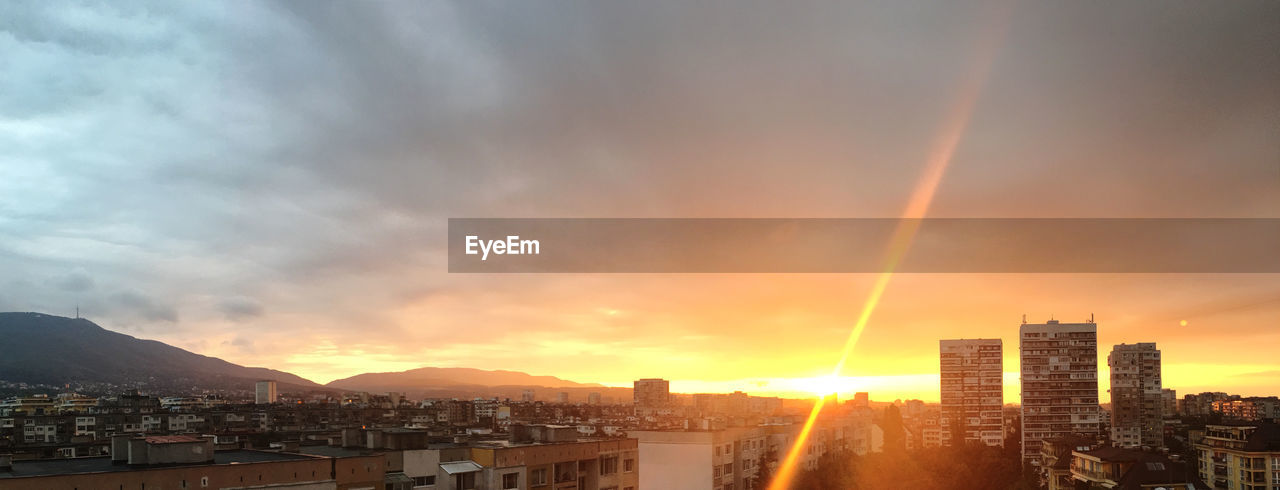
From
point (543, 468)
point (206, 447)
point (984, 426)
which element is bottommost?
point (984, 426)

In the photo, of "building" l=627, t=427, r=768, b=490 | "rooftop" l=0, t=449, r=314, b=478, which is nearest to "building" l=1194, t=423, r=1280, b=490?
"building" l=627, t=427, r=768, b=490

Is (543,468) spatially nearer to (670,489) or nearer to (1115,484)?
(670,489)

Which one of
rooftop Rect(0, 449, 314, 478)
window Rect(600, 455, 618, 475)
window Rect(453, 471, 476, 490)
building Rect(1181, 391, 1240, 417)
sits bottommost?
building Rect(1181, 391, 1240, 417)

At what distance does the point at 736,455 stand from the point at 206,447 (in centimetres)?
2249

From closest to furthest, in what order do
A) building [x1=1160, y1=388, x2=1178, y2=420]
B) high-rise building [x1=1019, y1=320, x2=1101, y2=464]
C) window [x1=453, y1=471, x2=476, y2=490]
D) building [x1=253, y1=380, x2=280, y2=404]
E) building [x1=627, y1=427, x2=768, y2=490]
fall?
1. window [x1=453, y1=471, x2=476, y2=490]
2. building [x1=627, y1=427, x2=768, y2=490]
3. high-rise building [x1=1019, y1=320, x2=1101, y2=464]
4. building [x1=1160, y1=388, x2=1178, y2=420]
5. building [x1=253, y1=380, x2=280, y2=404]

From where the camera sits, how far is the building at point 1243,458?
42.5 meters

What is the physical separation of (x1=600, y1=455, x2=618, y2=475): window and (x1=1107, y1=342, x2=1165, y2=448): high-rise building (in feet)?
196

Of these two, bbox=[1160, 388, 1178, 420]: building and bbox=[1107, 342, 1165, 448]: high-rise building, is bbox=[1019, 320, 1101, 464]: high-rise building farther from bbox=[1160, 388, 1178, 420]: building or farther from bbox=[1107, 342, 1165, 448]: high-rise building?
bbox=[1160, 388, 1178, 420]: building

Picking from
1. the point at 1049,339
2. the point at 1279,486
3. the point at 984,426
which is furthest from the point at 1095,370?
the point at 1279,486

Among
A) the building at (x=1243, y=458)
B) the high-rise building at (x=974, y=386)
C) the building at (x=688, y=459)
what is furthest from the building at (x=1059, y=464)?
the high-rise building at (x=974, y=386)

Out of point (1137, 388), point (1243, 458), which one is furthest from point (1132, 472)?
point (1137, 388)

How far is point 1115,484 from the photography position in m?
38.3

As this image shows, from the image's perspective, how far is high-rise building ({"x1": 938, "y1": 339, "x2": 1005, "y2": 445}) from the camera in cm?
7825

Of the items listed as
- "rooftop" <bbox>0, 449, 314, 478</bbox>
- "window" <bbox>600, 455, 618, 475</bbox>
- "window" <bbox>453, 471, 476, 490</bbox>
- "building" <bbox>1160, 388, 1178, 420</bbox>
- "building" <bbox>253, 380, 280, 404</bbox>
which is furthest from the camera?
"building" <bbox>253, 380, 280, 404</bbox>
